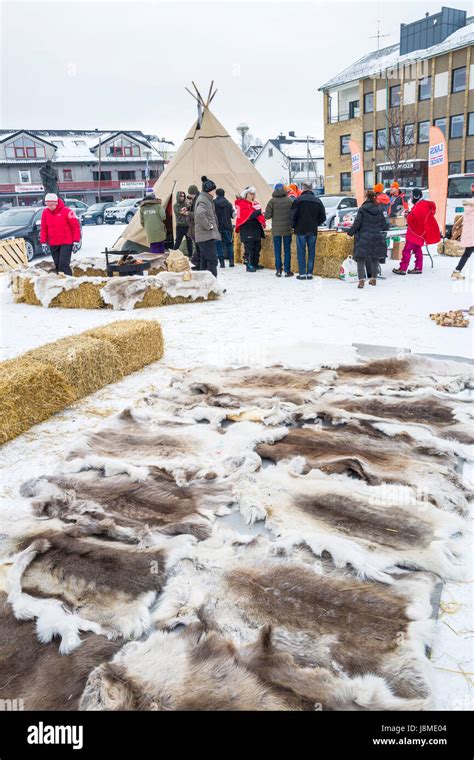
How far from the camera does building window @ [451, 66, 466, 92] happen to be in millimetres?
30562

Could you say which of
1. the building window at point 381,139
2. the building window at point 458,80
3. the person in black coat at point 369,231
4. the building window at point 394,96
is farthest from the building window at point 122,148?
the person in black coat at point 369,231

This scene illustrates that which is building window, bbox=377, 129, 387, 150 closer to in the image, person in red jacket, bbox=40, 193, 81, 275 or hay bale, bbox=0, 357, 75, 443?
person in red jacket, bbox=40, 193, 81, 275

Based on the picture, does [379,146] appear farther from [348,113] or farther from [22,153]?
[22,153]

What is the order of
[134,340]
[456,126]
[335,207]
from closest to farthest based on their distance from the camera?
[134,340], [335,207], [456,126]

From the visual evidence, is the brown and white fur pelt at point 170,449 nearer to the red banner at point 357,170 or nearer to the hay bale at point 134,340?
the hay bale at point 134,340

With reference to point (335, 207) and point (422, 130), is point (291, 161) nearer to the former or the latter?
point (422, 130)

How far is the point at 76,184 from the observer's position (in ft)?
161

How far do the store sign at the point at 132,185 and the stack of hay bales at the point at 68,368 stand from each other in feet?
157

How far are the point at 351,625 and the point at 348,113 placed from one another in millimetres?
40461

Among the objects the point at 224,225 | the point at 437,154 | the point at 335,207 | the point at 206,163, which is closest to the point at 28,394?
the point at 224,225

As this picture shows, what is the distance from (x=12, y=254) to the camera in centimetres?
1291

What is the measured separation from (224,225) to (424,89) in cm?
2756

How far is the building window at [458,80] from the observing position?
30562mm

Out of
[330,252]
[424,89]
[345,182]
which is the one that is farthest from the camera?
[345,182]
